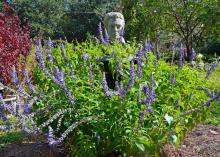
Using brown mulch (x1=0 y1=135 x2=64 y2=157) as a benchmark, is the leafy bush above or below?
above

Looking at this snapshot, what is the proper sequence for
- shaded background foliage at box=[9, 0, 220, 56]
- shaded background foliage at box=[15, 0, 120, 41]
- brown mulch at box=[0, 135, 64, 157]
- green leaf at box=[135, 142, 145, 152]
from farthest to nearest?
shaded background foliage at box=[15, 0, 120, 41] → shaded background foliage at box=[9, 0, 220, 56] → brown mulch at box=[0, 135, 64, 157] → green leaf at box=[135, 142, 145, 152]

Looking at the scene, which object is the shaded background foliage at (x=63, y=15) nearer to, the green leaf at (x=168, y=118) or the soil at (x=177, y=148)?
the soil at (x=177, y=148)

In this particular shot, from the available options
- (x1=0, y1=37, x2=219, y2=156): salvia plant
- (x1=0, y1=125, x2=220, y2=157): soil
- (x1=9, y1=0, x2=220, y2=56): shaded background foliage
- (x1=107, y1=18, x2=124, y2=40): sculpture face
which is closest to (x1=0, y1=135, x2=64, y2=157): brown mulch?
(x1=0, y1=125, x2=220, y2=157): soil

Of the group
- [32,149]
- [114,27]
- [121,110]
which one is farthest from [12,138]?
[114,27]

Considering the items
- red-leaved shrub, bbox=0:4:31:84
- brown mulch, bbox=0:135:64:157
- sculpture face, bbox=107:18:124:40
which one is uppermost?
sculpture face, bbox=107:18:124:40

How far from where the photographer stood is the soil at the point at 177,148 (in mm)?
4054

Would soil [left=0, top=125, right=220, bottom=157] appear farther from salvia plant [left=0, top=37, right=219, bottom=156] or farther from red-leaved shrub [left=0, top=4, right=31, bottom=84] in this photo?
red-leaved shrub [left=0, top=4, right=31, bottom=84]

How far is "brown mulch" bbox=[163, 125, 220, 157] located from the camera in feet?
13.4

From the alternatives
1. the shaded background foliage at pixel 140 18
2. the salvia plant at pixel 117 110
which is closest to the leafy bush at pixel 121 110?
the salvia plant at pixel 117 110

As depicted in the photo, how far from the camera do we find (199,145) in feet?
14.9

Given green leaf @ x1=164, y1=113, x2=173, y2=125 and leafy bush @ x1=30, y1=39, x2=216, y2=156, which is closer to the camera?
leafy bush @ x1=30, y1=39, x2=216, y2=156

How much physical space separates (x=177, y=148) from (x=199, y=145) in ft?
1.42

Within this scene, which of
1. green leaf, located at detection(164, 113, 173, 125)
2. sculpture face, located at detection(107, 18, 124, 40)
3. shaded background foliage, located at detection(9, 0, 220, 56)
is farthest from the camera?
shaded background foliage, located at detection(9, 0, 220, 56)

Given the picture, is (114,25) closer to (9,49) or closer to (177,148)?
(9,49)
